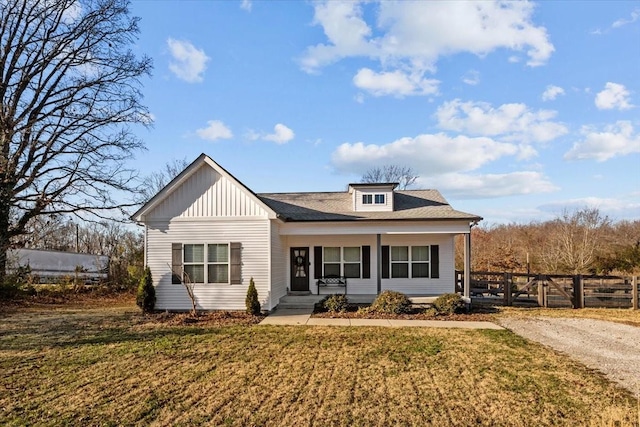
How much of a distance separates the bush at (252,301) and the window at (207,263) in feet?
3.68

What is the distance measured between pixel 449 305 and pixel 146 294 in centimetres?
1001

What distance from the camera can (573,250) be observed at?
83.5 ft

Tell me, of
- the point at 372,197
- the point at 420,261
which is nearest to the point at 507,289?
the point at 420,261

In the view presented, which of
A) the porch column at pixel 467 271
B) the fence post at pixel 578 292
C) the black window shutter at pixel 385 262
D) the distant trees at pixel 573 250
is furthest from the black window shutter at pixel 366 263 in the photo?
the distant trees at pixel 573 250

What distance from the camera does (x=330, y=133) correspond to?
2114 cm

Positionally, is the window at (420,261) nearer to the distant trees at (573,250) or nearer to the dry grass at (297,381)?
the dry grass at (297,381)

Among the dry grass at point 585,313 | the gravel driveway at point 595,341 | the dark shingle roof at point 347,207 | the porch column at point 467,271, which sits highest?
the dark shingle roof at point 347,207

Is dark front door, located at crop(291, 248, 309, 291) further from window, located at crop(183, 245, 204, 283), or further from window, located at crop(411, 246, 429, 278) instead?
window, located at crop(411, 246, 429, 278)

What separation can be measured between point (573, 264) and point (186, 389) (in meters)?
25.6

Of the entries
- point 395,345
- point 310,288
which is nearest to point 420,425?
point 395,345

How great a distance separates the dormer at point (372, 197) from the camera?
15.8 m

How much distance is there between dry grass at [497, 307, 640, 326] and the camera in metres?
12.9

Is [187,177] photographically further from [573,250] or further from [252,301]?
[573,250]

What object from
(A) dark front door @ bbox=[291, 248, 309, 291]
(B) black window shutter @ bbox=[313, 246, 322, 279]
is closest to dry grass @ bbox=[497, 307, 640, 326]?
(B) black window shutter @ bbox=[313, 246, 322, 279]
